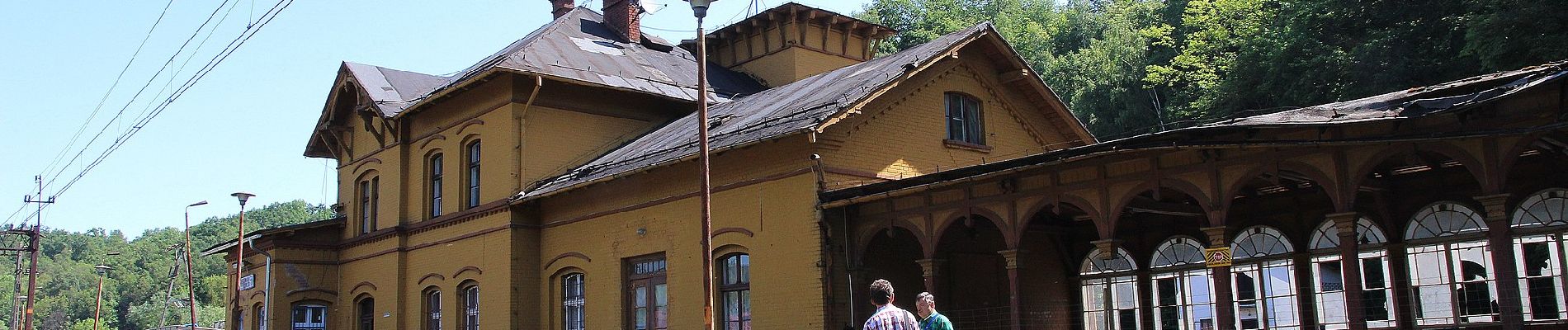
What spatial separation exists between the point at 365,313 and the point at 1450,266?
2190cm

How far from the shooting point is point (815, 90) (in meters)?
20.3

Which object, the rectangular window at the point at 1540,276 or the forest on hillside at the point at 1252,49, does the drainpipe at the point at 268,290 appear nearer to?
the forest on hillside at the point at 1252,49

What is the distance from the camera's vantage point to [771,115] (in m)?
18.7

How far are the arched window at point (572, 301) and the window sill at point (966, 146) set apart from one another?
6.86 metres

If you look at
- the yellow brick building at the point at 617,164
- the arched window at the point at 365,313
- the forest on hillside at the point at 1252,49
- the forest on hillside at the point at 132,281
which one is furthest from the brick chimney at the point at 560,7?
the forest on hillside at the point at 132,281

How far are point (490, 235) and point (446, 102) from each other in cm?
339

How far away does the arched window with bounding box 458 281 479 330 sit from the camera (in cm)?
2433

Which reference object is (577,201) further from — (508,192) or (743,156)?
(743,156)

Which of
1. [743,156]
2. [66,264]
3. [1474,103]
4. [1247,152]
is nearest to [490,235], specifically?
[743,156]

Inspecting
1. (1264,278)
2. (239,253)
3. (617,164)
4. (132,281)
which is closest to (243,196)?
(239,253)

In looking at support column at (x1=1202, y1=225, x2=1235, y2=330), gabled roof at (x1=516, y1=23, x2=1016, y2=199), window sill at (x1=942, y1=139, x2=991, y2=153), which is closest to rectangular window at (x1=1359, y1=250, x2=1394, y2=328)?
support column at (x1=1202, y1=225, x2=1235, y2=330)

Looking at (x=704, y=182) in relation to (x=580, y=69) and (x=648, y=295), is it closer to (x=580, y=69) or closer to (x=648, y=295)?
(x=648, y=295)

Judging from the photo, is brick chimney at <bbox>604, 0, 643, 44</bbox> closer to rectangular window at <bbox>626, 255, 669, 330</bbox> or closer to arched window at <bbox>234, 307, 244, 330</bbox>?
rectangular window at <bbox>626, 255, 669, 330</bbox>

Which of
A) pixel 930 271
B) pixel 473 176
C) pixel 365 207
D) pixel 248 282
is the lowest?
pixel 930 271
